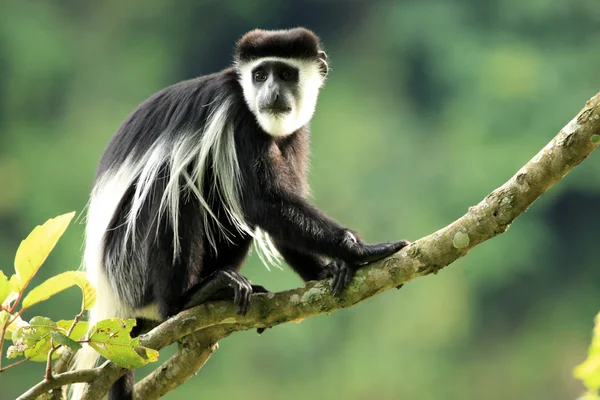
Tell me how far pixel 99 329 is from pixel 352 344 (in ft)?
17.6

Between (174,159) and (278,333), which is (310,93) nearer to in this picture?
(174,159)

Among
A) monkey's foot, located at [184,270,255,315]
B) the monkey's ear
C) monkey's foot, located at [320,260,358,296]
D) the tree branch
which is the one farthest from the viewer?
the monkey's ear

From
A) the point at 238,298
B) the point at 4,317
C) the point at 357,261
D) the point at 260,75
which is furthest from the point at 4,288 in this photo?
the point at 260,75

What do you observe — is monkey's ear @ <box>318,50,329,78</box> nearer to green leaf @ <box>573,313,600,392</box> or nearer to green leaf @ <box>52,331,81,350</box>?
green leaf @ <box>52,331,81,350</box>

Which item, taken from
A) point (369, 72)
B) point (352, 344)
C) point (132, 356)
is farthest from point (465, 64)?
point (132, 356)

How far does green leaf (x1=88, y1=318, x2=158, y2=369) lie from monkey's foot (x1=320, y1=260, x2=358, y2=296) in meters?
0.53

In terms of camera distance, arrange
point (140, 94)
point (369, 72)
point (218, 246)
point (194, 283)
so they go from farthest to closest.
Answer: point (369, 72), point (140, 94), point (218, 246), point (194, 283)

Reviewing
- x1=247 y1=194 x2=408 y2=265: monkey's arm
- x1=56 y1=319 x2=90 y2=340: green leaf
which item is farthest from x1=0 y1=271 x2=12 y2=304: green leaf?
x1=247 y1=194 x2=408 y2=265: monkey's arm

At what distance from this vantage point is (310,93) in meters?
2.35

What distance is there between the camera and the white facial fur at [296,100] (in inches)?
83.2

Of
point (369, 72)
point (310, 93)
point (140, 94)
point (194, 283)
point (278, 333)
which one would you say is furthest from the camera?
point (369, 72)

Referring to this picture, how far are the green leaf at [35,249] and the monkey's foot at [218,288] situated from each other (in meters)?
0.62

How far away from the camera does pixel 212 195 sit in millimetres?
2113

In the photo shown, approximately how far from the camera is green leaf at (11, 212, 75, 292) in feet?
4.15
